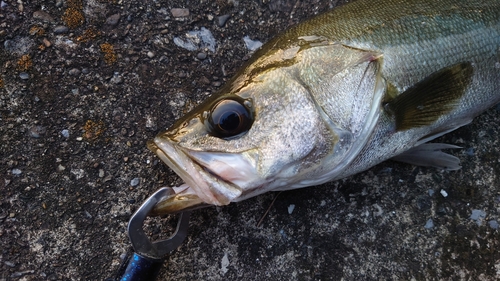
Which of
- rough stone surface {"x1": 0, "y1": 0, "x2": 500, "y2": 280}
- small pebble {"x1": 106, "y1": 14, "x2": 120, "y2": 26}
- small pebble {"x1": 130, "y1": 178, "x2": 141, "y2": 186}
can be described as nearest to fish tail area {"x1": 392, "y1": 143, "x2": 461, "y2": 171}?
rough stone surface {"x1": 0, "y1": 0, "x2": 500, "y2": 280}

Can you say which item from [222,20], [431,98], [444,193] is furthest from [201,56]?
[444,193]

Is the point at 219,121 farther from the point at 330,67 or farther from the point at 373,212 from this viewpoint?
the point at 373,212

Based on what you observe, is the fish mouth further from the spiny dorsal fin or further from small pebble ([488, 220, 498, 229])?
small pebble ([488, 220, 498, 229])

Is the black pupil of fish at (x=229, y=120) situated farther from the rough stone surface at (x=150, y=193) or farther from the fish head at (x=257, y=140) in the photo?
the rough stone surface at (x=150, y=193)

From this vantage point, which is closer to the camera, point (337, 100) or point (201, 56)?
point (337, 100)

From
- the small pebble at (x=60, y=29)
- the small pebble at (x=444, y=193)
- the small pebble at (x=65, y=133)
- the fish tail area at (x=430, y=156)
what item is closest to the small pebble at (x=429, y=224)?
the small pebble at (x=444, y=193)

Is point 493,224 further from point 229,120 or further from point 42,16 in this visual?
point 42,16
